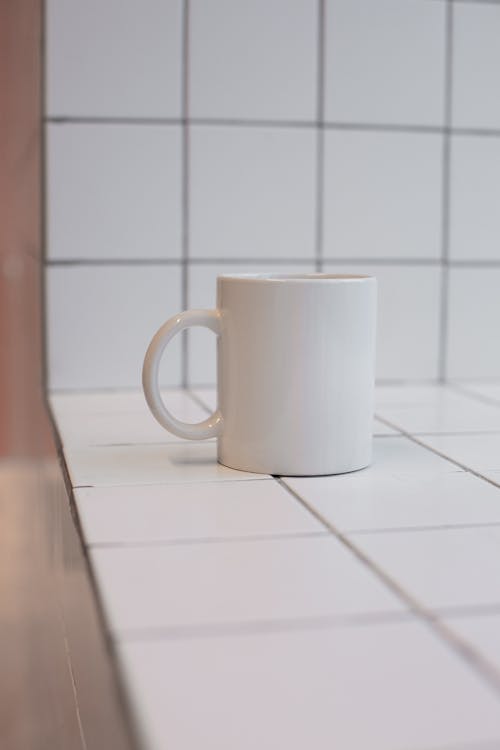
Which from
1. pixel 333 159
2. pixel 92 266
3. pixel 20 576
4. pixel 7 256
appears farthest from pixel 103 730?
pixel 7 256

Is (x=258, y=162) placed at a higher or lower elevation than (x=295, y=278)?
higher

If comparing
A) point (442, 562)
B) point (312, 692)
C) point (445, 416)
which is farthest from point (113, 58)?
point (312, 692)

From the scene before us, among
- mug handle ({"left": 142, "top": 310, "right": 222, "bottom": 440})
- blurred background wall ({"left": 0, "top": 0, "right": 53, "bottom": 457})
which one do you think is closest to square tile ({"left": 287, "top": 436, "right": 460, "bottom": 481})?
mug handle ({"left": 142, "top": 310, "right": 222, "bottom": 440})

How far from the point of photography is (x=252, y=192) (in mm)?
1208

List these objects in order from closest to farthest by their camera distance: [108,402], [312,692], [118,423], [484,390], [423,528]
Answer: [312,692] → [423,528] → [118,423] → [108,402] → [484,390]

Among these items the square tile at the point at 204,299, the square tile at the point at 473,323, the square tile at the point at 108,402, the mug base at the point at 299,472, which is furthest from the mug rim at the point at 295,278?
the square tile at the point at 473,323

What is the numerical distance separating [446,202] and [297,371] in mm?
579

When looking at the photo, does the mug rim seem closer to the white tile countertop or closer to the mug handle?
the mug handle

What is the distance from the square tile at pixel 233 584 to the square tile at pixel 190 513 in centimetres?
2

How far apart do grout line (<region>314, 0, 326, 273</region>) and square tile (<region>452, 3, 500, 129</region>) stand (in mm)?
165

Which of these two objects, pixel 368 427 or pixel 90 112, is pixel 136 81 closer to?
pixel 90 112

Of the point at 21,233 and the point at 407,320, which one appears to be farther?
the point at 21,233

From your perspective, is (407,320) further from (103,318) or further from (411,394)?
(103,318)

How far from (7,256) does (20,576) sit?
72 cm
